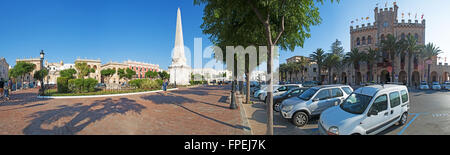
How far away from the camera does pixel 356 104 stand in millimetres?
5098

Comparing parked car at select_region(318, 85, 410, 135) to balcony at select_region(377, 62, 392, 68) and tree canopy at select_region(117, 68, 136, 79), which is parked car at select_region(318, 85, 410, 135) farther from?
tree canopy at select_region(117, 68, 136, 79)

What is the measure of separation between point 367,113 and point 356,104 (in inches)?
34.3

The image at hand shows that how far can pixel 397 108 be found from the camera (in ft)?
16.7

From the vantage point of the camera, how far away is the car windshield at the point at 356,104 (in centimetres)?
460

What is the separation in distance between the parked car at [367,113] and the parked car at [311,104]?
1.26 meters

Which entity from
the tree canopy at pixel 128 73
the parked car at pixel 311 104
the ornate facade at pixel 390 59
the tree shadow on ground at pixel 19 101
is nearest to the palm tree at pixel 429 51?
the ornate facade at pixel 390 59

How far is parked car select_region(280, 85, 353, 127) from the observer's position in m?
6.23

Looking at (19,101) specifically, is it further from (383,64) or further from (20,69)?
(383,64)

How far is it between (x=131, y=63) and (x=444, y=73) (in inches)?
4353

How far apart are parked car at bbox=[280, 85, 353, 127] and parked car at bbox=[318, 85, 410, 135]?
4.14 feet

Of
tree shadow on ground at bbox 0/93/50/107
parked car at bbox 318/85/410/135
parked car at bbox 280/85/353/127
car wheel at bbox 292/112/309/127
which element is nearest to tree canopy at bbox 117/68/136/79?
tree shadow on ground at bbox 0/93/50/107

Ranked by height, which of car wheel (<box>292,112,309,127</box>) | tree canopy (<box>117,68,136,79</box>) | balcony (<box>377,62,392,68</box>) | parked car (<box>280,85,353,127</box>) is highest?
balcony (<box>377,62,392,68</box>)
